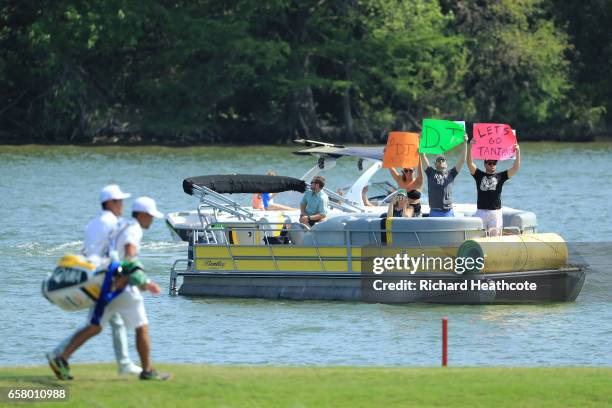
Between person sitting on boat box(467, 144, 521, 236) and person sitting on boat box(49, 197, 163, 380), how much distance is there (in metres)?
9.61

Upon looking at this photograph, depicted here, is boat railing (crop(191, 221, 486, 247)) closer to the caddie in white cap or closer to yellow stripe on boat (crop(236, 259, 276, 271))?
yellow stripe on boat (crop(236, 259, 276, 271))

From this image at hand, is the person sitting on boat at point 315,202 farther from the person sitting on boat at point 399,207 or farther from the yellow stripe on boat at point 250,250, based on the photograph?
the person sitting on boat at point 399,207

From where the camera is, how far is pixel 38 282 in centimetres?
2533

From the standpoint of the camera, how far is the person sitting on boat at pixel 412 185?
71.5 feet

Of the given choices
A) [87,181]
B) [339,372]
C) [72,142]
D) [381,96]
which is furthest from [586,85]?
[339,372]

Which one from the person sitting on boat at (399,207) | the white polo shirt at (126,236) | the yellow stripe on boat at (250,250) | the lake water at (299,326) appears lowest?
the lake water at (299,326)

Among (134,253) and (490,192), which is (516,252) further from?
(134,253)

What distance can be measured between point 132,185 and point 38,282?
77.3 feet

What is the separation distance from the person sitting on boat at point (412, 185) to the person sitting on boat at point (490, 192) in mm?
838

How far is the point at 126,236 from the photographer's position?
12.3 meters

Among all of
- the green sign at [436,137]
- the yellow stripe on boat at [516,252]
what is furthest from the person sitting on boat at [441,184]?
the yellow stripe on boat at [516,252]

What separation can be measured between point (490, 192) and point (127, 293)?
10034 mm

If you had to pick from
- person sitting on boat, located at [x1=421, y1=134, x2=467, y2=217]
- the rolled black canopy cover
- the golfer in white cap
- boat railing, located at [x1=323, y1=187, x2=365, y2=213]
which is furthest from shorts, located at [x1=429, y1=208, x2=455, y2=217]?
the golfer in white cap

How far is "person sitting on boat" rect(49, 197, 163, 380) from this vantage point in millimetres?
12156
